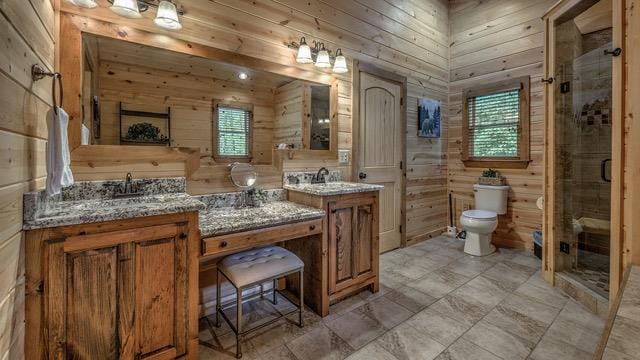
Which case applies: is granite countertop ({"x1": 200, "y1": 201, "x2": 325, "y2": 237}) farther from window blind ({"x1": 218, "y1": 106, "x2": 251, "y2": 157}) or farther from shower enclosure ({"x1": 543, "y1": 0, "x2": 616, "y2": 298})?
shower enclosure ({"x1": 543, "y1": 0, "x2": 616, "y2": 298})

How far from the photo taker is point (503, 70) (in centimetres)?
364

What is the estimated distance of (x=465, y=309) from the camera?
2.19m

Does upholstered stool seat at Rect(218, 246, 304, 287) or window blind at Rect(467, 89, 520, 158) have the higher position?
window blind at Rect(467, 89, 520, 158)

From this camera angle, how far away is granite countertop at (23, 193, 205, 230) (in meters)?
1.20

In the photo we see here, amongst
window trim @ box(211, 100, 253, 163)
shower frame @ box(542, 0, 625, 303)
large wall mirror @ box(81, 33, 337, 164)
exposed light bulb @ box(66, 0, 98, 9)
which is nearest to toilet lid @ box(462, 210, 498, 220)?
shower frame @ box(542, 0, 625, 303)

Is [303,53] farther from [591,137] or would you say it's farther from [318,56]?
[591,137]

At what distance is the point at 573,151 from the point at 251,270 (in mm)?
2955

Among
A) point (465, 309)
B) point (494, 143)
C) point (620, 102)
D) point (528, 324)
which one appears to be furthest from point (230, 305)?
point (494, 143)

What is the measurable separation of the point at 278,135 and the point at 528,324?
2265mm

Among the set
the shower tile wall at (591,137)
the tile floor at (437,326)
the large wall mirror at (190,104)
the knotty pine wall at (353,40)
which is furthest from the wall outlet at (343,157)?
the shower tile wall at (591,137)

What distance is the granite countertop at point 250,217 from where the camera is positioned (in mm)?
1641

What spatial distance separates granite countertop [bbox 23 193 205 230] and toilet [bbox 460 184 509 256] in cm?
294

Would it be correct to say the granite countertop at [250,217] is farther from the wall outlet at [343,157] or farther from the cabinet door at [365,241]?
the wall outlet at [343,157]

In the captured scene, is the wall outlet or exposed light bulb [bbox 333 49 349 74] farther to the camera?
the wall outlet
